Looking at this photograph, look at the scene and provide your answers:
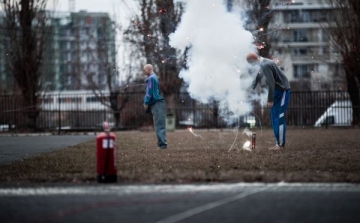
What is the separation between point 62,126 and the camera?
3441 centimetres

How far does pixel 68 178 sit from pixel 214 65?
31.5ft

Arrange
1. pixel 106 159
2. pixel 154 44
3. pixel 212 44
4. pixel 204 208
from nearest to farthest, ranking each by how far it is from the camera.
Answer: pixel 204 208 → pixel 106 159 → pixel 212 44 → pixel 154 44

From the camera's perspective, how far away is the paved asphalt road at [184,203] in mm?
6176

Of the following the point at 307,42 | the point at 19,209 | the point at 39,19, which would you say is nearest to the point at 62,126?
the point at 39,19

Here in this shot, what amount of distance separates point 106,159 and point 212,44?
370 inches

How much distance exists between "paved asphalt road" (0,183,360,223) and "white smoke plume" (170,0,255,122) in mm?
9048

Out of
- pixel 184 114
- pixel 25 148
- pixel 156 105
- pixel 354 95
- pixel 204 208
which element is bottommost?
pixel 204 208

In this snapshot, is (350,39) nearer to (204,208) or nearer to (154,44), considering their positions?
(154,44)

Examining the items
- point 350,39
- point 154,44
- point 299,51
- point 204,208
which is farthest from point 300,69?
point 204,208

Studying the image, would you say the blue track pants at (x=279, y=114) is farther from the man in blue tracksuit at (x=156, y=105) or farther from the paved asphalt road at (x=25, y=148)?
the paved asphalt road at (x=25, y=148)

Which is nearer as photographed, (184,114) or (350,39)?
(350,39)

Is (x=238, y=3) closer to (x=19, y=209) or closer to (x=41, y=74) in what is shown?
(x=19, y=209)

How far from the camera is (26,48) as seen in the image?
115ft

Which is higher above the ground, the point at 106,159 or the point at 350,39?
the point at 350,39
